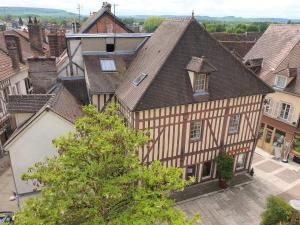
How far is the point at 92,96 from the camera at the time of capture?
15773mm

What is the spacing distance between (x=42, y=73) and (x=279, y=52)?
61.0 feet

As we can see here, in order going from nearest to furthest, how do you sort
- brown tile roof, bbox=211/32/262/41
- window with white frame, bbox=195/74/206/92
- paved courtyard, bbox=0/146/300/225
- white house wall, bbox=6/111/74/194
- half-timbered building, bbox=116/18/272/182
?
white house wall, bbox=6/111/74/194 < half-timbered building, bbox=116/18/272/182 < window with white frame, bbox=195/74/206/92 < paved courtyard, bbox=0/146/300/225 < brown tile roof, bbox=211/32/262/41

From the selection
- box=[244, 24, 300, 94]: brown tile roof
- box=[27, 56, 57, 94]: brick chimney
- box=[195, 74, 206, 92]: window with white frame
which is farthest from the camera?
box=[244, 24, 300, 94]: brown tile roof

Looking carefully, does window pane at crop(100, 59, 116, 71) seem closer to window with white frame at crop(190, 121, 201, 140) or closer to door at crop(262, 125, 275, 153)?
window with white frame at crop(190, 121, 201, 140)

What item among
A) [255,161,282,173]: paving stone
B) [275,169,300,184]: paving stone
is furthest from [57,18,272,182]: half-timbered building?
[275,169,300,184]: paving stone

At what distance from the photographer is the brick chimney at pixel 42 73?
16875 mm

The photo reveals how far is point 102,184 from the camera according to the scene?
774cm

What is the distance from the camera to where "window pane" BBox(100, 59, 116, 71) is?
16.6 meters

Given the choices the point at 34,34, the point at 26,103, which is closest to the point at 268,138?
the point at 26,103

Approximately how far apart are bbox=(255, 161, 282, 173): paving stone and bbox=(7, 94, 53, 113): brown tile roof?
1469 centimetres

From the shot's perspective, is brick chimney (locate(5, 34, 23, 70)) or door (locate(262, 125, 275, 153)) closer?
door (locate(262, 125, 275, 153))

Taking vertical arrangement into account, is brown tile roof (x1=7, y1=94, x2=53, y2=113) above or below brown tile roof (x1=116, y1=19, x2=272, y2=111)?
below

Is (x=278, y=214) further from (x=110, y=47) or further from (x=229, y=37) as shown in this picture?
(x=229, y=37)

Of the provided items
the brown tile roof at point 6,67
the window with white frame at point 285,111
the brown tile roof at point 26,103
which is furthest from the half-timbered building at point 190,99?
the brown tile roof at point 6,67
